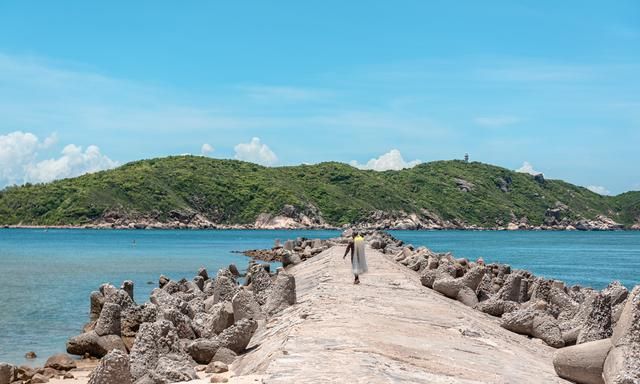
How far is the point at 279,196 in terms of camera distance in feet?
463

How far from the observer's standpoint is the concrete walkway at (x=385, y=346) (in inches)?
301

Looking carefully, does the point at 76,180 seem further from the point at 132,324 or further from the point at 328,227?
the point at 132,324

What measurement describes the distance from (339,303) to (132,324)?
14.9 feet

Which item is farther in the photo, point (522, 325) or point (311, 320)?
point (522, 325)

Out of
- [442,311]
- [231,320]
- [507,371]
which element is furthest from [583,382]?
[231,320]

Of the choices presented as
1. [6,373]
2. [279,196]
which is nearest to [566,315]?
[6,373]

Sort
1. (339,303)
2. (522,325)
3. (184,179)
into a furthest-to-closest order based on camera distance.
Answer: (184,179) < (522,325) < (339,303)

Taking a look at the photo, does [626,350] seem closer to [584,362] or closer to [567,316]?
[584,362]

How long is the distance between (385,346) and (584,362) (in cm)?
225

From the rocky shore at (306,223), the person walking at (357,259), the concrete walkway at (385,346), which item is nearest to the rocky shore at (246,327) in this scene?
the concrete walkway at (385,346)

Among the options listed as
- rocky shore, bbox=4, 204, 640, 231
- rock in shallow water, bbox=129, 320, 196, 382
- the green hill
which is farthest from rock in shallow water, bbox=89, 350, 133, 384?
the green hill

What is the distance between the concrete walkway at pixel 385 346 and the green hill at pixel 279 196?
389 feet

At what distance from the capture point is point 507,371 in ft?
30.9

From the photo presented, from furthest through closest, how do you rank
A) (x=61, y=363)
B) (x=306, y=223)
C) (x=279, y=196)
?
1. (x=279, y=196)
2. (x=306, y=223)
3. (x=61, y=363)
